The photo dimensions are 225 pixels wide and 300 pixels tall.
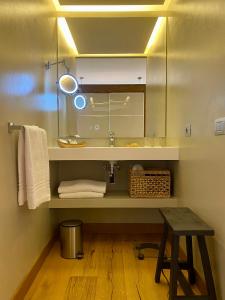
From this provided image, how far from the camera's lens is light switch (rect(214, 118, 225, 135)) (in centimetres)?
140

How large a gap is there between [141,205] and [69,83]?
140 cm

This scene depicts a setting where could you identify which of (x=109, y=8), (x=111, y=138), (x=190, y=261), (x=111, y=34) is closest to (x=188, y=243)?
(x=190, y=261)

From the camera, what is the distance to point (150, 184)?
2.57m

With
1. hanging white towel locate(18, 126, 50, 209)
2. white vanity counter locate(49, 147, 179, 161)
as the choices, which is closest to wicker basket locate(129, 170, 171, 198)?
white vanity counter locate(49, 147, 179, 161)

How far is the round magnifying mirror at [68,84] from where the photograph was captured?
9.33ft

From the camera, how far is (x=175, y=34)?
8.20 ft

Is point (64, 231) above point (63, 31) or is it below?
below

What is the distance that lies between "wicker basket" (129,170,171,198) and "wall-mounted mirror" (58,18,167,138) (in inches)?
20.5

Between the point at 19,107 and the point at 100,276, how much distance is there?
1.32 m

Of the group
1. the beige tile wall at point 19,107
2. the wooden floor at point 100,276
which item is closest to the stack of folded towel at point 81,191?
the beige tile wall at point 19,107

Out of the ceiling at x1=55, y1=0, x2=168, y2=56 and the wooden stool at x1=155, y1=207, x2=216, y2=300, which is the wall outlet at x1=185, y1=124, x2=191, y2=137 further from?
the ceiling at x1=55, y1=0, x2=168, y2=56

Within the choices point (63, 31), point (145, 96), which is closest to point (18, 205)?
point (145, 96)

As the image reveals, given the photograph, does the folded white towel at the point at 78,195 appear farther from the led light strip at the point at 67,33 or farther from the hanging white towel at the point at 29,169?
the led light strip at the point at 67,33

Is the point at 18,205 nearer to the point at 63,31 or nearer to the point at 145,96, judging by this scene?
the point at 145,96
